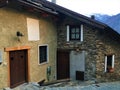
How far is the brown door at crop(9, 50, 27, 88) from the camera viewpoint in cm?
1088

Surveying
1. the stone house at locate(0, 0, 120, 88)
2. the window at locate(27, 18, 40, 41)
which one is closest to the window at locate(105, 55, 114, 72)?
the stone house at locate(0, 0, 120, 88)

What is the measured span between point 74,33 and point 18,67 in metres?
4.93

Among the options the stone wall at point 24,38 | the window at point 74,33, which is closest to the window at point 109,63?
the window at point 74,33

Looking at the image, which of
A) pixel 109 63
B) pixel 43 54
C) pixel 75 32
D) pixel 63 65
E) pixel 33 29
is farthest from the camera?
pixel 109 63

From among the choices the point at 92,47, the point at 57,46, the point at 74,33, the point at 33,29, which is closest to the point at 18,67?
the point at 33,29

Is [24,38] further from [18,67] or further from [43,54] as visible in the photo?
[43,54]

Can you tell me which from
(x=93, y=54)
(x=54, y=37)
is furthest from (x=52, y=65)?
(x=93, y=54)

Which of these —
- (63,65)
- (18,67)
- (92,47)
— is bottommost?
(63,65)

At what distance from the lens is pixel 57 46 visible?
15227mm

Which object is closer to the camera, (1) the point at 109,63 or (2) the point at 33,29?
(2) the point at 33,29

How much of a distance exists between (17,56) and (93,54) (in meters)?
5.14

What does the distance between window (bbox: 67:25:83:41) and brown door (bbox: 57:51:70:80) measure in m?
1.11

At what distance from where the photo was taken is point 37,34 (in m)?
12.7

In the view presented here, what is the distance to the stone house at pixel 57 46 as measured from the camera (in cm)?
1119
